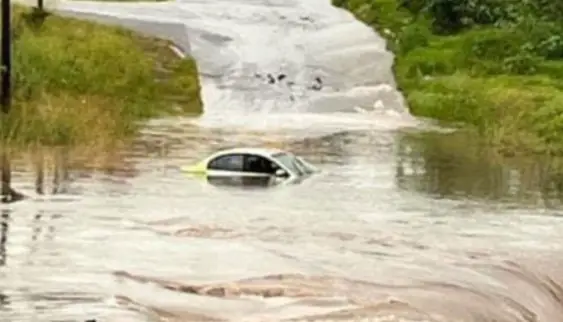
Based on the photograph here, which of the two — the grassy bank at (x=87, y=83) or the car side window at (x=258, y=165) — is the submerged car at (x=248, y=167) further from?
the grassy bank at (x=87, y=83)

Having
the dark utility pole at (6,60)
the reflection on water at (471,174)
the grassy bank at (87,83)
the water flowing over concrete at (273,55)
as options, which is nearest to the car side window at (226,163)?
the reflection on water at (471,174)

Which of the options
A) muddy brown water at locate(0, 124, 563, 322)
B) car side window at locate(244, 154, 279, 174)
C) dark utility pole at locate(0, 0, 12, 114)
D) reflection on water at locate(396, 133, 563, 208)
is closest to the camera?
muddy brown water at locate(0, 124, 563, 322)

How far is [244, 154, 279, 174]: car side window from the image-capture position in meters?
30.4

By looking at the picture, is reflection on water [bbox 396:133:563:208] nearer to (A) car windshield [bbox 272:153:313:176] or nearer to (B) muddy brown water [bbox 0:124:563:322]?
(B) muddy brown water [bbox 0:124:563:322]

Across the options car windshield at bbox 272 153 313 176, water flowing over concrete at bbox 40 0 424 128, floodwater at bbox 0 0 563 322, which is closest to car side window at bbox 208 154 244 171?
car windshield at bbox 272 153 313 176

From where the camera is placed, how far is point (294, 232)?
2258cm

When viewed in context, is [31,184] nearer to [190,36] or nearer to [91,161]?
[91,161]

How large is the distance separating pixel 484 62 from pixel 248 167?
1994 centimetres

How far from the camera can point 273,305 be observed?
1641cm

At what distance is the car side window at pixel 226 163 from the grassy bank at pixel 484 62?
8326 mm

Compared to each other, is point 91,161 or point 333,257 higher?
point 333,257

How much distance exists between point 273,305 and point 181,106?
92.1ft

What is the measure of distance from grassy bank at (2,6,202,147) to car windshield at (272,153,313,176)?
4.62 metres

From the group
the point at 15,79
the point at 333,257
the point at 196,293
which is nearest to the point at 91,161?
the point at 15,79
